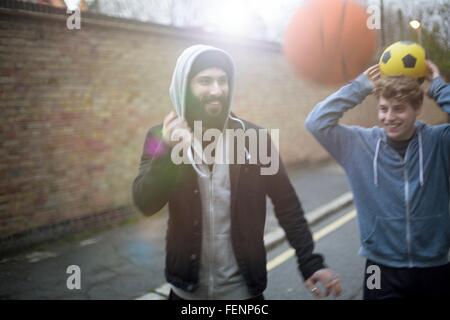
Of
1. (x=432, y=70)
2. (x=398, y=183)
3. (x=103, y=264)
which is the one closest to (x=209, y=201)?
(x=398, y=183)

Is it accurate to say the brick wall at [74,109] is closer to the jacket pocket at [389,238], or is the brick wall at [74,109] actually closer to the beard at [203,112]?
the jacket pocket at [389,238]

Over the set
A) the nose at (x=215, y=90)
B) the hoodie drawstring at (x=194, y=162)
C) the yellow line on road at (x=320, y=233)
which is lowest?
the yellow line on road at (x=320, y=233)

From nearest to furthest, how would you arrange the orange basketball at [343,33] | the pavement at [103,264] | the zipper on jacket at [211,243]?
the zipper on jacket at [211,243]
the orange basketball at [343,33]
the pavement at [103,264]

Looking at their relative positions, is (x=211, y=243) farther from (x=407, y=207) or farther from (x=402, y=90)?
(x=402, y=90)

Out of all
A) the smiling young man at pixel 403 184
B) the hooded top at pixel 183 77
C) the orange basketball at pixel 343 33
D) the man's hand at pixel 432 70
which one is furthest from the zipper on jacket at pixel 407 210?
the hooded top at pixel 183 77

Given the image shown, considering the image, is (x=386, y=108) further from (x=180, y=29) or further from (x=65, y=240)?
(x=180, y=29)

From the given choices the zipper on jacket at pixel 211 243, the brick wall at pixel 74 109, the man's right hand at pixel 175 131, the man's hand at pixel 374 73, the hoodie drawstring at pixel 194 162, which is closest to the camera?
the man's right hand at pixel 175 131

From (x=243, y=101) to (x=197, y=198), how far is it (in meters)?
6.43

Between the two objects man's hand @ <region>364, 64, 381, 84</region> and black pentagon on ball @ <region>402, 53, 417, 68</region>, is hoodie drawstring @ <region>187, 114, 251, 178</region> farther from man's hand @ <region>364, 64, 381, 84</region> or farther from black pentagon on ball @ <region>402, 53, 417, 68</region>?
black pentagon on ball @ <region>402, 53, 417, 68</region>

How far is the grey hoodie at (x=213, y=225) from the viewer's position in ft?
6.23

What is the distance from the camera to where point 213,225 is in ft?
6.46

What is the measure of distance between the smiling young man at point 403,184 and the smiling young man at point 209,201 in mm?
370

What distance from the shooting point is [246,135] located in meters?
2.01

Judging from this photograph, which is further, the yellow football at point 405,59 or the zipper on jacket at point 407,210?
the zipper on jacket at point 407,210
